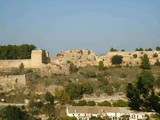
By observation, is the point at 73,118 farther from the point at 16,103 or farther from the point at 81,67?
the point at 81,67

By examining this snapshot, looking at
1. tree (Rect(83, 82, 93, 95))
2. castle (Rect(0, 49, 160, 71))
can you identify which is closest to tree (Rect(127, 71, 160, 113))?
tree (Rect(83, 82, 93, 95))

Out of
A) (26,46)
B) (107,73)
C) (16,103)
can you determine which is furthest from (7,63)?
(107,73)

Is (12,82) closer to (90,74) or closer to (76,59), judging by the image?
(90,74)

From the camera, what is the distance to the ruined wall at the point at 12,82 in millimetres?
38031

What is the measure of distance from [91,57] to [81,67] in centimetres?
219

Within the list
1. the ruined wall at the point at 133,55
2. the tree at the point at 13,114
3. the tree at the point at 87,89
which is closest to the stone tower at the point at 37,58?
the tree at the point at 87,89

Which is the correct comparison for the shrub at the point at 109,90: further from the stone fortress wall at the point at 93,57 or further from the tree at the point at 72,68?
the stone fortress wall at the point at 93,57

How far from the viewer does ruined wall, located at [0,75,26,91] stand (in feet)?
125

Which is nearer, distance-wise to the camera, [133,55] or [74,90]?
[74,90]

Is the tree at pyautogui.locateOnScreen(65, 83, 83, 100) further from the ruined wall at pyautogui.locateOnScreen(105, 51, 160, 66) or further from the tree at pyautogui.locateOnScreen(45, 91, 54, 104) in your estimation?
the ruined wall at pyautogui.locateOnScreen(105, 51, 160, 66)

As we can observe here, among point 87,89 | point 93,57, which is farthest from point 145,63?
point 87,89

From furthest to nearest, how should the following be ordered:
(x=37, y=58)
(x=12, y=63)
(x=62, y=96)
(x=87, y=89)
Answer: (x=12, y=63) → (x=37, y=58) → (x=87, y=89) → (x=62, y=96)

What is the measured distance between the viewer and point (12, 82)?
38.2m

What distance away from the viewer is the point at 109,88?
37812 millimetres
